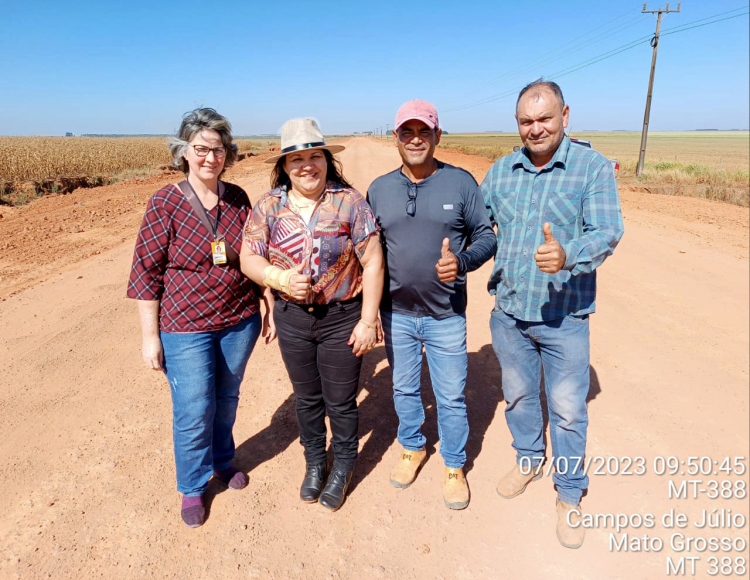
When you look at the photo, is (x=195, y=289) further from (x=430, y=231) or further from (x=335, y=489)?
(x=335, y=489)

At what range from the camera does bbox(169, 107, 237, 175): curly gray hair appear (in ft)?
7.64

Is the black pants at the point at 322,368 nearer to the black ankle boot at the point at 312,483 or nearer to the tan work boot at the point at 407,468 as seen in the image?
the black ankle boot at the point at 312,483

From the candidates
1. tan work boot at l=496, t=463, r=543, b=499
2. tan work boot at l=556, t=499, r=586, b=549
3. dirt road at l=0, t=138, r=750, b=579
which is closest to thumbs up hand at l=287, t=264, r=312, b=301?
dirt road at l=0, t=138, r=750, b=579

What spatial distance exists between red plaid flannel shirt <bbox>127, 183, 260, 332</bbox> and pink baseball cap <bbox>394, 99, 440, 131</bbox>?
95 cm

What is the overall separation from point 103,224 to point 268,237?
9401 mm

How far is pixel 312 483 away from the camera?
280 cm

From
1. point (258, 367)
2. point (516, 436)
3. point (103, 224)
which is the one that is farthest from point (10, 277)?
point (516, 436)

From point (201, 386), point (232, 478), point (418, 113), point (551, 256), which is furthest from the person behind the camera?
point (232, 478)

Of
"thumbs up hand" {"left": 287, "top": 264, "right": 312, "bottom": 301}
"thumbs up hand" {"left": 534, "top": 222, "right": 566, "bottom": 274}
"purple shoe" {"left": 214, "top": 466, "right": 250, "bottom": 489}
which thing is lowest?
"purple shoe" {"left": 214, "top": 466, "right": 250, "bottom": 489}

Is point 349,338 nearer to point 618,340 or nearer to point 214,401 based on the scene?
point 214,401

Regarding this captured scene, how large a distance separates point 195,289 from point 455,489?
182 centimetres

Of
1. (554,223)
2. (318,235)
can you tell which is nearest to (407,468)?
(318,235)

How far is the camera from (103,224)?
398 inches

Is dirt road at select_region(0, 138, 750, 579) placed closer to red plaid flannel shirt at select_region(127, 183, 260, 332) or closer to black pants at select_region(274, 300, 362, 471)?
black pants at select_region(274, 300, 362, 471)
